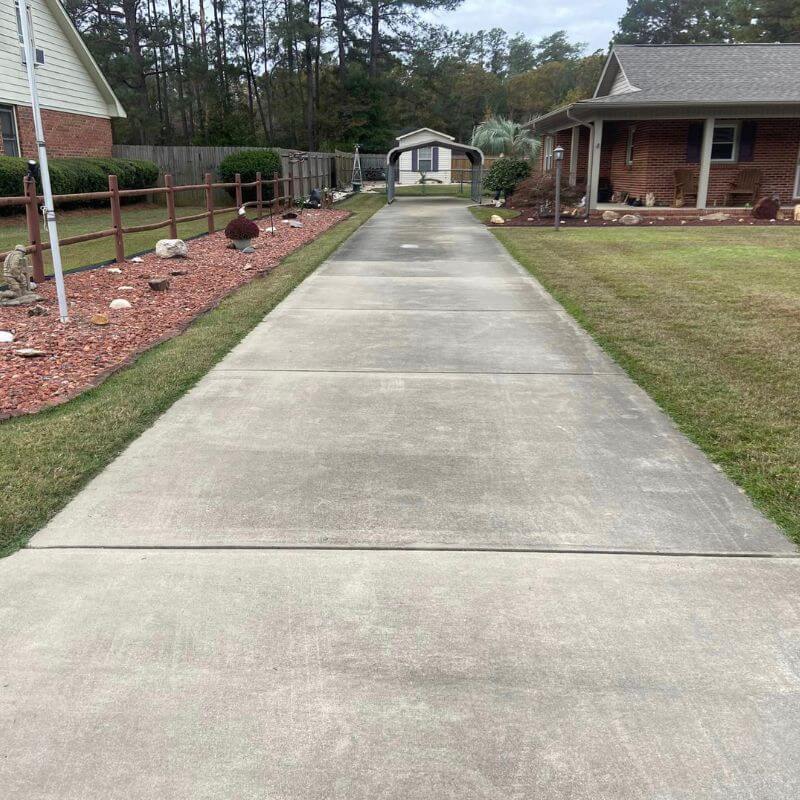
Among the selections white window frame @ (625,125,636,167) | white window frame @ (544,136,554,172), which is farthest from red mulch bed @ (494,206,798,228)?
white window frame @ (544,136,554,172)

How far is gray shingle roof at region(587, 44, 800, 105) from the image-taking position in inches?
774

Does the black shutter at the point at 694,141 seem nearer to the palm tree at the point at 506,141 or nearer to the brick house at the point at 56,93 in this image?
the palm tree at the point at 506,141

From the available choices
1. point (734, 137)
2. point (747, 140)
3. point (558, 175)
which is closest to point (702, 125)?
point (734, 137)

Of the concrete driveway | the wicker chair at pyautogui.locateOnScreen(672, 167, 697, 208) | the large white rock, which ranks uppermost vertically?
the wicker chair at pyautogui.locateOnScreen(672, 167, 697, 208)

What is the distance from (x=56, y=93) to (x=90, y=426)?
21015mm

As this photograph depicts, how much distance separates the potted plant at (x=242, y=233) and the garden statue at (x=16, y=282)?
538cm

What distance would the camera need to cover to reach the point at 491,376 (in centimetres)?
582

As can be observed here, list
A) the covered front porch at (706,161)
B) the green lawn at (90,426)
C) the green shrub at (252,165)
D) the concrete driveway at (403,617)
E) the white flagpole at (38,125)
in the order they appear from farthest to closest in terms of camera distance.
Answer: the green shrub at (252,165), the covered front porch at (706,161), the white flagpole at (38,125), the green lawn at (90,426), the concrete driveway at (403,617)

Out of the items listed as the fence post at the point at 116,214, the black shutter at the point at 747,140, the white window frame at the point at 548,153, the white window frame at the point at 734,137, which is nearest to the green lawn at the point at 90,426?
the fence post at the point at 116,214

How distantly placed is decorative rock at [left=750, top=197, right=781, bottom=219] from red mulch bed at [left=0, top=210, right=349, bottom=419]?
12695 mm

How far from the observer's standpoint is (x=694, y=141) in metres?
21.1

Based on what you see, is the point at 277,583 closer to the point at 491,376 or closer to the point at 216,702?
the point at 216,702

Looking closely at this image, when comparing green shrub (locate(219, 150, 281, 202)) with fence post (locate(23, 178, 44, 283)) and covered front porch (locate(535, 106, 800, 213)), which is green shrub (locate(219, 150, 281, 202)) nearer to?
covered front porch (locate(535, 106, 800, 213))

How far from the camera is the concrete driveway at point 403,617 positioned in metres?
2.05
